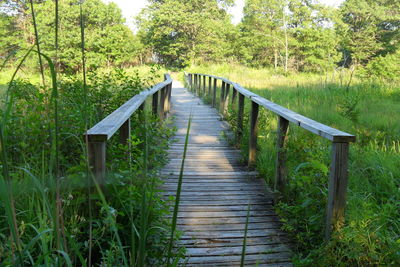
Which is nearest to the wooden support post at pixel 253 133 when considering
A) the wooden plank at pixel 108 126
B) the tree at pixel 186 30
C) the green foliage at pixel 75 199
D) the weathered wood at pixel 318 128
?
the weathered wood at pixel 318 128

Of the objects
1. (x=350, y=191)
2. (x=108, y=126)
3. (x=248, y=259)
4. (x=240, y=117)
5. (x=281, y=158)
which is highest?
(x=108, y=126)

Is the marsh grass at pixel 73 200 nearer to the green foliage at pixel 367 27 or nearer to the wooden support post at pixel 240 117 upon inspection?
the wooden support post at pixel 240 117

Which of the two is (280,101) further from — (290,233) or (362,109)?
(290,233)

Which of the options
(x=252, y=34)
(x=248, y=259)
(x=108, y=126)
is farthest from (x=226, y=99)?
(x=252, y=34)

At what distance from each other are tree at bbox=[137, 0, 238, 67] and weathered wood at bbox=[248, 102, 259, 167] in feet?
110

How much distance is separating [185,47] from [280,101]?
3271cm

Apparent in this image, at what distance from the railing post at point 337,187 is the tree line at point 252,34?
93.9 feet

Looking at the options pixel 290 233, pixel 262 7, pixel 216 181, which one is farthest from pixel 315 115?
pixel 262 7

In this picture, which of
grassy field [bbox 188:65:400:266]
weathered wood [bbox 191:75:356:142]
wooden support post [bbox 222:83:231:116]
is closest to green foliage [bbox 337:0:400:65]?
wooden support post [bbox 222:83:231:116]

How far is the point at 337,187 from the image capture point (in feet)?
7.40

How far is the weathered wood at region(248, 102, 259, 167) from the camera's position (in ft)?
14.3

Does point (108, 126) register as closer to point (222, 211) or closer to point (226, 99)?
point (222, 211)

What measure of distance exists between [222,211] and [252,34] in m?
36.8

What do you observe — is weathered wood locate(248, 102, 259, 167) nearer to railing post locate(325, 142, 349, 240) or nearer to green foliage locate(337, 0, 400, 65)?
railing post locate(325, 142, 349, 240)
